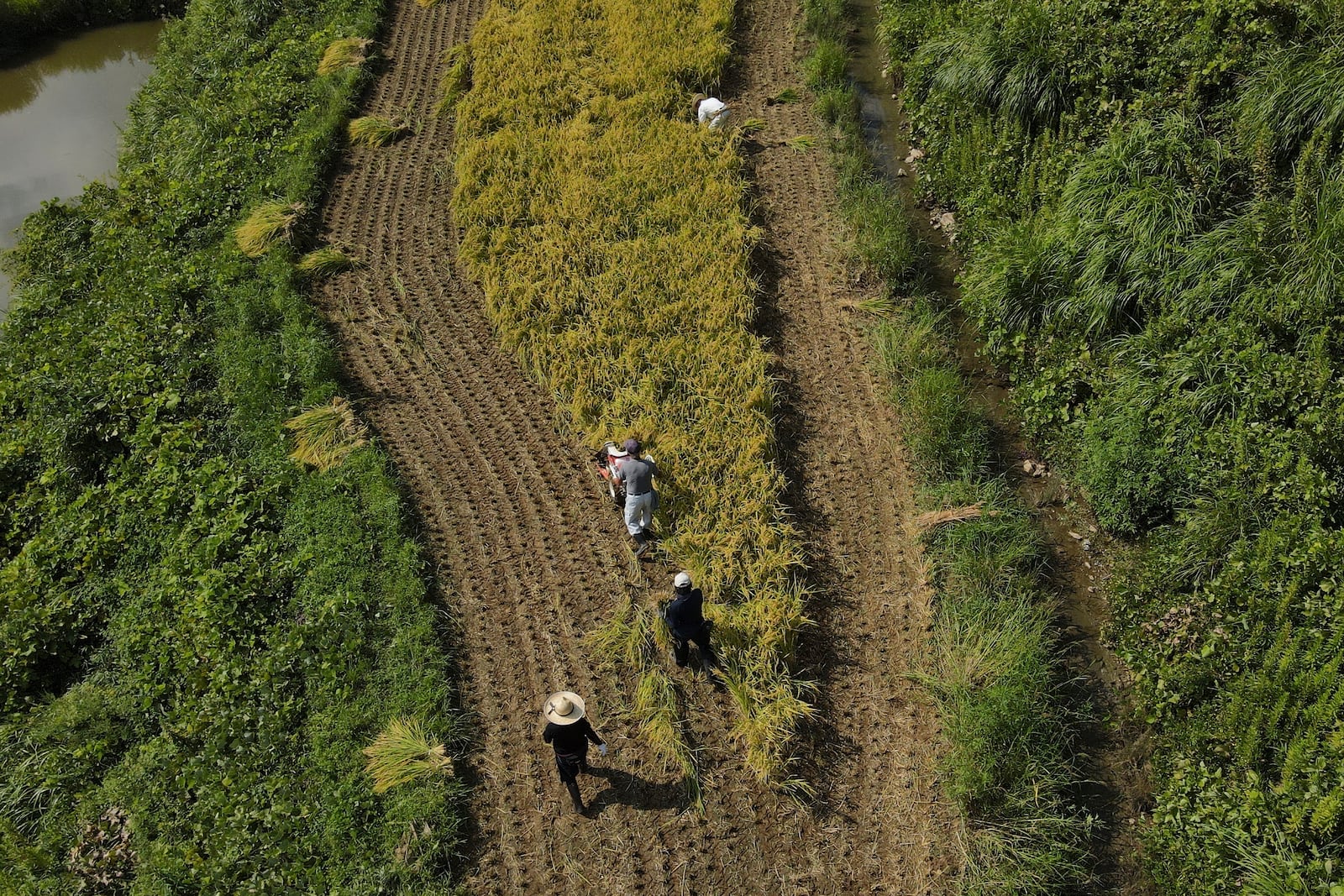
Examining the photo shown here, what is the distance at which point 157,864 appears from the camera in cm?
762

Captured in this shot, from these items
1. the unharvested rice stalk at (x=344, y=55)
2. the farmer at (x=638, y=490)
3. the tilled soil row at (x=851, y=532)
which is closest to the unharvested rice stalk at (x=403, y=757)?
the farmer at (x=638, y=490)

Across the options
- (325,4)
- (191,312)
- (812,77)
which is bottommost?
(191,312)

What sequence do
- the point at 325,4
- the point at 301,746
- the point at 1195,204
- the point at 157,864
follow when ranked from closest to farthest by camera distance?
the point at 157,864, the point at 301,746, the point at 1195,204, the point at 325,4

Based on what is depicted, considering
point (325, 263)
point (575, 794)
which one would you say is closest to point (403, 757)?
point (575, 794)

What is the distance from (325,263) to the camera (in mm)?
12211

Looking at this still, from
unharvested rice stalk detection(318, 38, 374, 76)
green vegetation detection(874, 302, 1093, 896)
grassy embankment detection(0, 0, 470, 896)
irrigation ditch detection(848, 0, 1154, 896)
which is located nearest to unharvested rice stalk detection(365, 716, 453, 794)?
grassy embankment detection(0, 0, 470, 896)

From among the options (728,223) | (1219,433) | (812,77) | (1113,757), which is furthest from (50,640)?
(812,77)

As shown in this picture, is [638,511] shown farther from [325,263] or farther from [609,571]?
[325,263]

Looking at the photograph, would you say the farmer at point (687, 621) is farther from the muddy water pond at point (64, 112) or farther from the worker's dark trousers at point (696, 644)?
the muddy water pond at point (64, 112)

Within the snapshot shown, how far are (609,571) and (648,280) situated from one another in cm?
424

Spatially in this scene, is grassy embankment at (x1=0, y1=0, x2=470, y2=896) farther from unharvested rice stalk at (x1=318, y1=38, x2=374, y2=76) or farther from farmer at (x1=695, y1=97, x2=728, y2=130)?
farmer at (x1=695, y1=97, x2=728, y2=130)

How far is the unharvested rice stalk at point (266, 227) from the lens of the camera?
12.4 m

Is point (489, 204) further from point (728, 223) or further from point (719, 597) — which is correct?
point (719, 597)

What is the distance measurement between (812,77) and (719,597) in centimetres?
999
